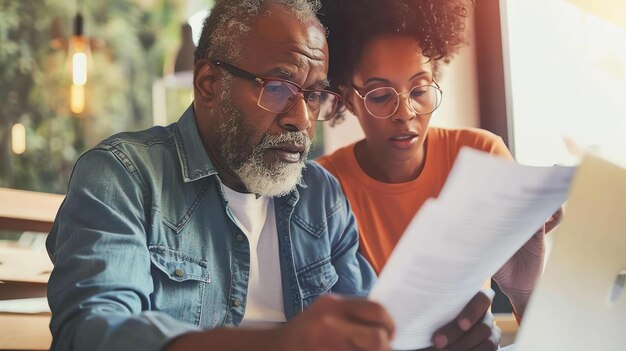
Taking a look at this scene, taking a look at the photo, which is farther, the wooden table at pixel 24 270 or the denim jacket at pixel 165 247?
the wooden table at pixel 24 270

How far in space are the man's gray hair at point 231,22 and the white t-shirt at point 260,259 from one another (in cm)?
25

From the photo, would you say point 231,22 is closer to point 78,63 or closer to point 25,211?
point 25,211

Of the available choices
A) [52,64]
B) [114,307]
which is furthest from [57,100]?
[114,307]

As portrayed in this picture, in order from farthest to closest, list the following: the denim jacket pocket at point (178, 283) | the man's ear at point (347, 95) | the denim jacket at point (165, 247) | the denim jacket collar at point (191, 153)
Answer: the man's ear at point (347, 95) → the denim jacket collar at point (191, 153) → the denim jacket pocket at point (178, 283) → the denim jacket at point (165, 247)

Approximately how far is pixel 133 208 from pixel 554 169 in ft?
1.88

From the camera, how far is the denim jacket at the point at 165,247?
0.79 m

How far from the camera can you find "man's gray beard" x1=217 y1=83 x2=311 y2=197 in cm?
120

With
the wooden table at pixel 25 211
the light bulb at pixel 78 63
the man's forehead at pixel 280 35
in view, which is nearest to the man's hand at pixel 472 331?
the man's forehead at pixel 280 35

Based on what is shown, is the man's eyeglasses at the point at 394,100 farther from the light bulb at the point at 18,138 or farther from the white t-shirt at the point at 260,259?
the light bulb at the point at 18,138

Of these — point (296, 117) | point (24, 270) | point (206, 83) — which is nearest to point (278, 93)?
point (296, 117)

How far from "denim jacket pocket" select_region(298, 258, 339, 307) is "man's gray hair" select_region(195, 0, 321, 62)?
0.40 m

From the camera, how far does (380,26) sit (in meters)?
1.66

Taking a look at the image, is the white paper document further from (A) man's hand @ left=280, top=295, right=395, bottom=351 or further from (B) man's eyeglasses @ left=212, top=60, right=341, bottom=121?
(B) man's eyeglasses @ left=212, top=60, right=341, bottom=121

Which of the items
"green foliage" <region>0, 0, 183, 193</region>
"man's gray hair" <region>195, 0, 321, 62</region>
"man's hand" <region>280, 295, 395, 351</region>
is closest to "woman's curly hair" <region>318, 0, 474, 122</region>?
"man's gray hair" <region>195, 0, 321, 62</region>
